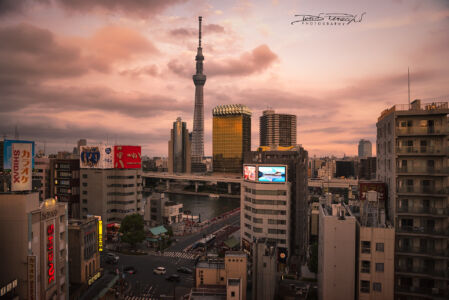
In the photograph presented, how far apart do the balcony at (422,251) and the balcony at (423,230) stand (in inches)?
41.7

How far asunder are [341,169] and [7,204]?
18799 centimetres

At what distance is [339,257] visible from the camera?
21.4m

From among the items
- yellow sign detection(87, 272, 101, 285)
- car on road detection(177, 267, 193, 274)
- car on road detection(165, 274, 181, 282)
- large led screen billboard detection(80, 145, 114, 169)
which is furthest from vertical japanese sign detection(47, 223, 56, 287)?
large led screen billboard detection(80, 145, 114, 169)

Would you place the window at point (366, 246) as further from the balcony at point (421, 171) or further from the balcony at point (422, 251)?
the balcony at point (421, 171)

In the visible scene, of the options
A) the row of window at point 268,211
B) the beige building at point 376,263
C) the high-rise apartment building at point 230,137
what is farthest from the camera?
the high-rise apartment building at point 230,137

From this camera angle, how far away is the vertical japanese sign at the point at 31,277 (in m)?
19.8

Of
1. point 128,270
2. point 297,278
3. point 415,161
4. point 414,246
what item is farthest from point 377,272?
point 128,270

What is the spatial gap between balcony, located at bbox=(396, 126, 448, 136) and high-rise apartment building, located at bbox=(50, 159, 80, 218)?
2088 inches

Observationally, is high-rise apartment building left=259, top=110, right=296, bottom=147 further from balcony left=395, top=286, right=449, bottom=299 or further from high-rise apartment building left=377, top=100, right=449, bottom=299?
balcony left=395, top=286, right=449, bottom=299

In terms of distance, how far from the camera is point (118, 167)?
54.9m

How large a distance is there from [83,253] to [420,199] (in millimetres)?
29378

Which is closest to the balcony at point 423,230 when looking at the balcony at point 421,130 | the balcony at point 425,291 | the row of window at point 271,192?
the balcony at point 425,291

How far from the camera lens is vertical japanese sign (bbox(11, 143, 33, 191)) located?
68.1 ft

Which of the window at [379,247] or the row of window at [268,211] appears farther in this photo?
the row of window at [268,211]
